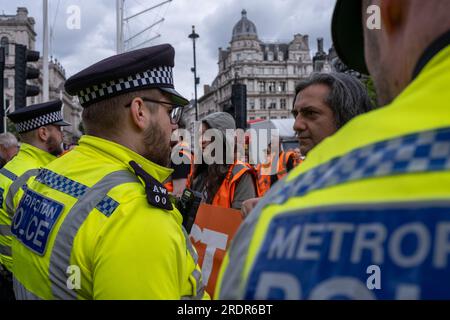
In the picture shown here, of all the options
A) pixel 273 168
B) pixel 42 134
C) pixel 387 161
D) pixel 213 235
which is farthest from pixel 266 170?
pixel 387 161

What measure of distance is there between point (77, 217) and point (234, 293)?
1082mm

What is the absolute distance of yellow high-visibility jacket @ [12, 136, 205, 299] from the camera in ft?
4.91

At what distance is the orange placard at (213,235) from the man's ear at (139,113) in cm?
126

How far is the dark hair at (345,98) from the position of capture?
104 inches

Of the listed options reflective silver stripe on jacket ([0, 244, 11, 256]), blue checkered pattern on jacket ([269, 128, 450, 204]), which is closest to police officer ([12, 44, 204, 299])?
blue checkered pattern on jacket ([269, 128, 450, 204])

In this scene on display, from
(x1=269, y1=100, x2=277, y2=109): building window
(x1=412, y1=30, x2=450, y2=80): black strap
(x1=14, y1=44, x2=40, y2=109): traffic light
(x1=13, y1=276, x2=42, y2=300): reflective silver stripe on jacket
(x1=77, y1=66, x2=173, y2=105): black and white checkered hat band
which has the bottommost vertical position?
(x1=13, y1=276, x2=42, y2=300): reflective silver stripe on jacket

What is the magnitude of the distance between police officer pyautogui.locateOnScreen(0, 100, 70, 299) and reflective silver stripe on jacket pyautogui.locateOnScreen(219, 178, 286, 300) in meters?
3.29

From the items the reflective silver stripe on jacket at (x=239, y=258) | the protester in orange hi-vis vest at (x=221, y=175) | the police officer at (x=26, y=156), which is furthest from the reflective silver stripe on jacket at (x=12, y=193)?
the reflective silver stripe on jacket at (x=239, y=258)

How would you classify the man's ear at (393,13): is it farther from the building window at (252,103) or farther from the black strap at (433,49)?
the building window at (252,103)

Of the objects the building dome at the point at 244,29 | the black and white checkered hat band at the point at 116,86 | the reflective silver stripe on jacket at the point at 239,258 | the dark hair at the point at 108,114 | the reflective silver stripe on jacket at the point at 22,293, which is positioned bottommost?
the reflective silver stripe on jacket at the point at 22,293

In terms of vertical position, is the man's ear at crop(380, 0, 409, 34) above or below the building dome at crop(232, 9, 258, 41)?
below

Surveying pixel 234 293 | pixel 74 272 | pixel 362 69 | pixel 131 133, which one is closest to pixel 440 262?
pixel 234 293

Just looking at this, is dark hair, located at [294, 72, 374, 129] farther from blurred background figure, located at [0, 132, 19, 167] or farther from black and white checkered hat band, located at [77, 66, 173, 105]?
blurred background figure, located at [0, 132, 19, 167]

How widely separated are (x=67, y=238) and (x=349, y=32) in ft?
3.95
